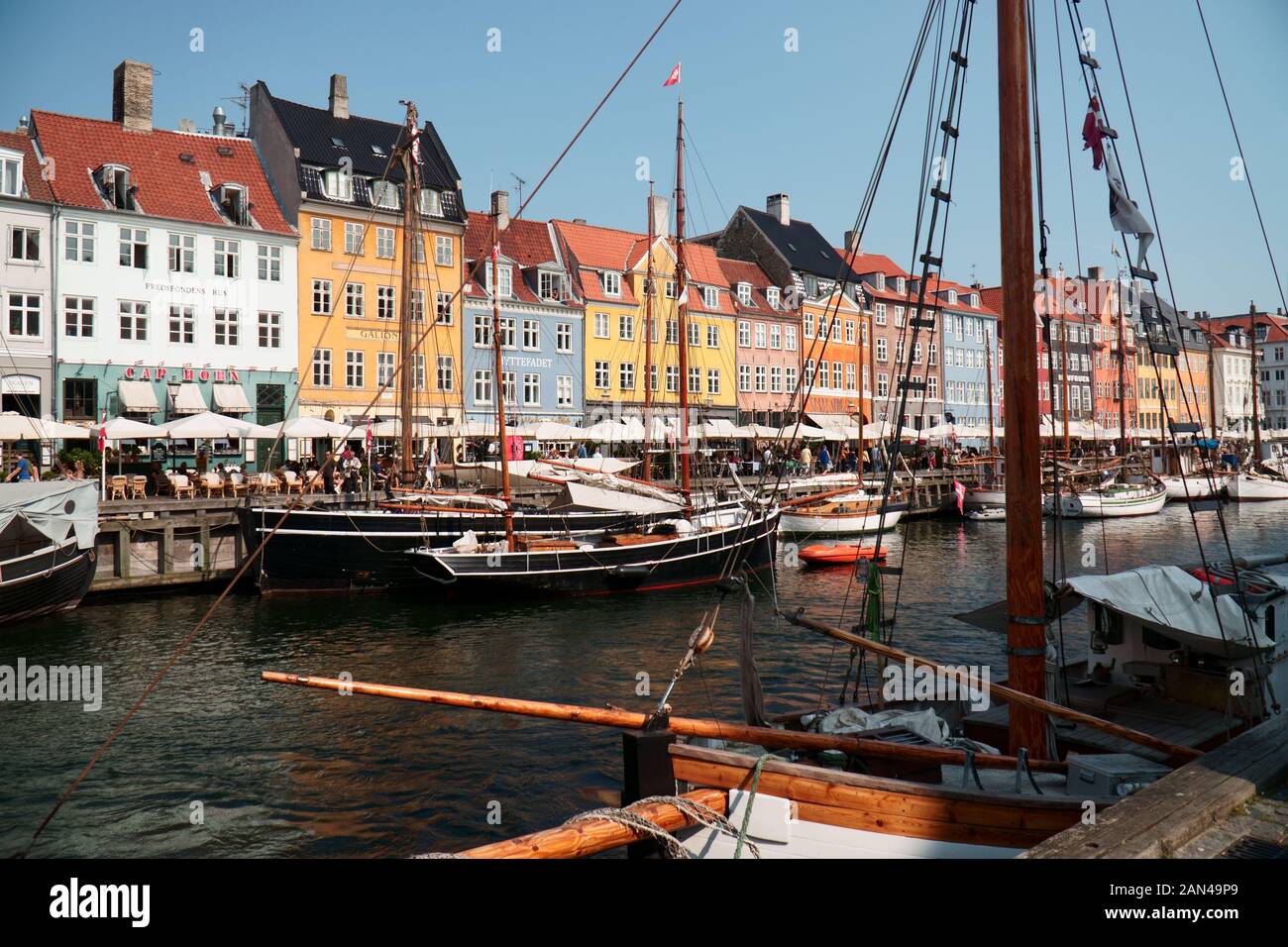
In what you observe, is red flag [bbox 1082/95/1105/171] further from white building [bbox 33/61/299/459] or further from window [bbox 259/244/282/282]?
window [bbox 259/244/282/282]

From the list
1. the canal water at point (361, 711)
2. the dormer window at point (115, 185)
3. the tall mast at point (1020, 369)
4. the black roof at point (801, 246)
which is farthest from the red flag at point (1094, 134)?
the black roof at point (801, 246)

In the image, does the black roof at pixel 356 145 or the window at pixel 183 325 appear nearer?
the window at pixel 183 325

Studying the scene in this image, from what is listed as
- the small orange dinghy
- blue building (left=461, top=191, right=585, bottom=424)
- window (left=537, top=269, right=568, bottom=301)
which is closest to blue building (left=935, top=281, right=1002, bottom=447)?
blue building (left=461, top=191, right=585, bottom=424)

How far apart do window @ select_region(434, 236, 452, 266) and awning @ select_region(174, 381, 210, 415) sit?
13489mm

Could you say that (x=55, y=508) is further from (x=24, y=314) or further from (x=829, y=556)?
(x=829, y=556)

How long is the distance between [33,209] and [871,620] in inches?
1461

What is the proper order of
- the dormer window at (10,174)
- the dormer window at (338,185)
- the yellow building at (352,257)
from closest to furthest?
the dormer window at (10,174), the yellow building at (352,257), the dormer window at (338,185)

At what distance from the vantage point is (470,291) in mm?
49031

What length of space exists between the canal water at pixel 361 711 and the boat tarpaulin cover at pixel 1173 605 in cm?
617

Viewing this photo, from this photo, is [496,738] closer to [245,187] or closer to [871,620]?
[871,620]

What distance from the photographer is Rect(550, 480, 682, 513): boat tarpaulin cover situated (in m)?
31.7

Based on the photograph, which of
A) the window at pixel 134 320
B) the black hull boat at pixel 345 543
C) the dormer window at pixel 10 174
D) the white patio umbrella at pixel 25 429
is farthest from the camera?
the window at pixel 134 320

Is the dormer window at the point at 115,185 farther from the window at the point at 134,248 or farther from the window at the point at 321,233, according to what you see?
the window at the point at 321,233

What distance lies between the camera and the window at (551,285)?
176 feet
